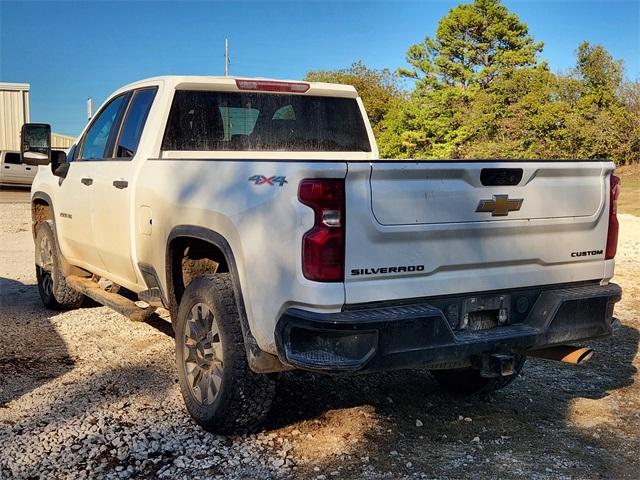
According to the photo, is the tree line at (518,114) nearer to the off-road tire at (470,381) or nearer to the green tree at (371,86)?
the green tree at (371,86)

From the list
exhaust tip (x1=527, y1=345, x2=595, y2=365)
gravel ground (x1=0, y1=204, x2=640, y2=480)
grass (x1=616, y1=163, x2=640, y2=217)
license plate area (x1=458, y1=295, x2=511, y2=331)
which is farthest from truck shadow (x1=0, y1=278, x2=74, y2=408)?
grass (x1=616, y1=163, x2=640, y2=217)

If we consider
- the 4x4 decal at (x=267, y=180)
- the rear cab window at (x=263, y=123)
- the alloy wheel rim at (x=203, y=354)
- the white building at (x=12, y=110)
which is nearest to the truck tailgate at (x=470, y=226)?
the 4x4 decal at (x=267, y=180)

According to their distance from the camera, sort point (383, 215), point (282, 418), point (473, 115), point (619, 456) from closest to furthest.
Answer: point (383, 215) → point (619, 456) → point (282, 418) → point (473, 115)

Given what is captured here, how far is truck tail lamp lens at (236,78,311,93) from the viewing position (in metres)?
5.20

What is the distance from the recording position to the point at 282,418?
4.23m

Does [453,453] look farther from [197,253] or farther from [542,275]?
[197,253]

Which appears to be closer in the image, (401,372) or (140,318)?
(140,318)

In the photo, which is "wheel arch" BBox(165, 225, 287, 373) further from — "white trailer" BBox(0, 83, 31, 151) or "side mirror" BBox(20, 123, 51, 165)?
"white trailer" BBox(0, 83, 31, 151)

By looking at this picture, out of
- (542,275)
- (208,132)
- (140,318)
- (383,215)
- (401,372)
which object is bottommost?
(401,372)

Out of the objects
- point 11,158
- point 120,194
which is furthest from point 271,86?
point 11,158

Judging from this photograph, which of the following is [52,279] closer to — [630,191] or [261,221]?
[261,221]

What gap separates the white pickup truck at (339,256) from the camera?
10.5 ft

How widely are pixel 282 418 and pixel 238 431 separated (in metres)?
0.42

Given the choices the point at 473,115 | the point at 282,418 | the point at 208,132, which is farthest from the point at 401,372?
the point at 473,115
